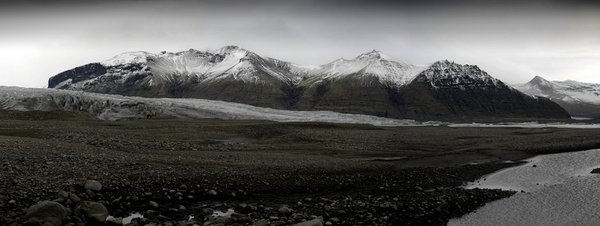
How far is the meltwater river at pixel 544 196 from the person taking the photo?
22.9 meters

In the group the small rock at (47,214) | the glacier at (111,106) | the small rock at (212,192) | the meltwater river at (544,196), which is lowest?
the meltwater river at (544,196)

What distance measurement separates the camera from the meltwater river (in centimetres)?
2288

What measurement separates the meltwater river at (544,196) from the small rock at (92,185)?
1560 cm

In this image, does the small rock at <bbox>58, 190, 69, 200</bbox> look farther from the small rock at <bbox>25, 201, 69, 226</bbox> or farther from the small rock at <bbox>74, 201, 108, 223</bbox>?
the small rock at <bbox>25, 201, 69, 226</bbox>

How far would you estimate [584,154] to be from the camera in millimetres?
49938

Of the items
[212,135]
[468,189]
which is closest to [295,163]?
[468,189]

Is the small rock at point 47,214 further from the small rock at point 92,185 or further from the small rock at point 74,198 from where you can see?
the small rock at point 92,185

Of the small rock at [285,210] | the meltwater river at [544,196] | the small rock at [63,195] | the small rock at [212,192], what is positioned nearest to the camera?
the small rock at [63,195]

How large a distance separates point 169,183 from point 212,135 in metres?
36.8

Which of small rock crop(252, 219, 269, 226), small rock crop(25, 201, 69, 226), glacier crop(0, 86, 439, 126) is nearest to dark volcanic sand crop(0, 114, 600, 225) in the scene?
small rock crop(25, 201, 69, 226)

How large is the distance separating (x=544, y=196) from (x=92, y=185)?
78.0 feet

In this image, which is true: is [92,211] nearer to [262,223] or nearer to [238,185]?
[262,223]

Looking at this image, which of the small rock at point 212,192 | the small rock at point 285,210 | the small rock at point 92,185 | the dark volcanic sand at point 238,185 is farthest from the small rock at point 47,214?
the small rock at point 285,210

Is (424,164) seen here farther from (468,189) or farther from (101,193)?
(101,193)
